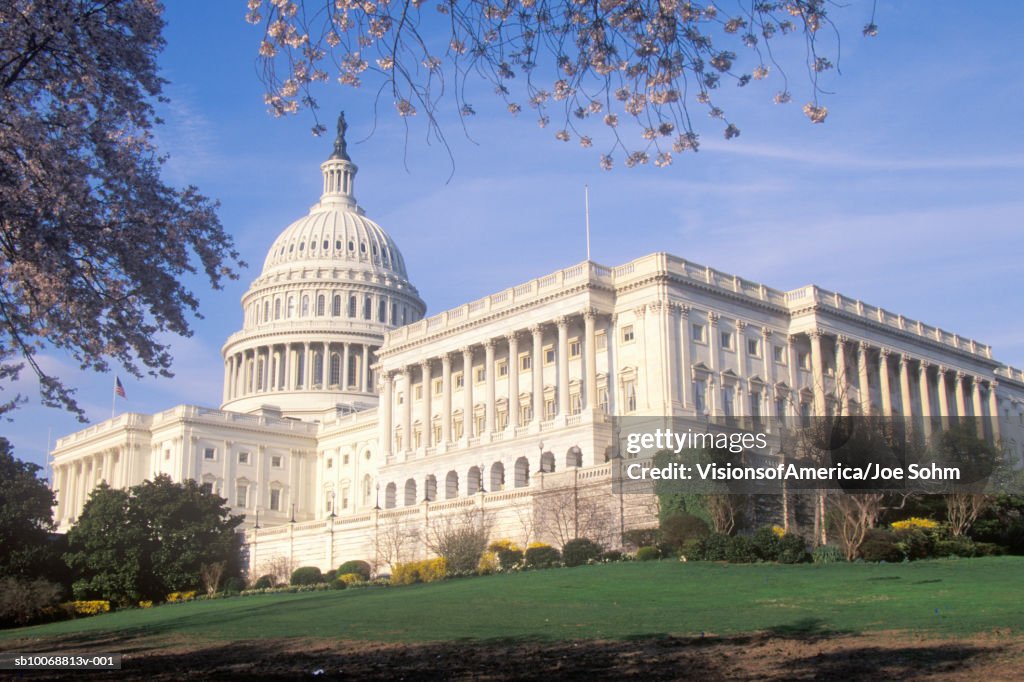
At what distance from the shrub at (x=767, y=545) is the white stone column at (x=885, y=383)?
46.1 metres

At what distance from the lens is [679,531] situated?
1988 inches

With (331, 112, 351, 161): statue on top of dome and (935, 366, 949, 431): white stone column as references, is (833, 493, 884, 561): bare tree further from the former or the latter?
(331, 112, 351, 161): statue on top of dome

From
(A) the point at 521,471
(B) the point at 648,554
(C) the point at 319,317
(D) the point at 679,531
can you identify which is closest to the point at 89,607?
(B) the point at 648,554

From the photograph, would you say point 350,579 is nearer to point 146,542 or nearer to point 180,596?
point 180,596

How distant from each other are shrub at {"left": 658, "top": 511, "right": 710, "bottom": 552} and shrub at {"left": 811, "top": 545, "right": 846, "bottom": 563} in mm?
5153

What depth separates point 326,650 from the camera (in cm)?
2436

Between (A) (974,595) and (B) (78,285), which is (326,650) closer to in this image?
(B) (78,285)

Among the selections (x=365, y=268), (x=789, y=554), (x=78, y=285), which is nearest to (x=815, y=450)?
(x=789, y=554)

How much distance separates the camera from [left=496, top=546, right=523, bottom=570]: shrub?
53.4 m

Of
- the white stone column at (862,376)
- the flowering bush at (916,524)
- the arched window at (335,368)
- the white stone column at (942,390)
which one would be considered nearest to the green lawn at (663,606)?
the flowering bush at (916,524)

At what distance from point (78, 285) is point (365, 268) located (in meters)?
129

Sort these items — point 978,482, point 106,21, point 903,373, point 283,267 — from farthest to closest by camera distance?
1. point 283,267
2. point 903,373
3. point 978,482
4. point 106,21

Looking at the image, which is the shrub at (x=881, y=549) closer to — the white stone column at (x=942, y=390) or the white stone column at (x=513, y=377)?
the white stone column at (x=513, y=377)

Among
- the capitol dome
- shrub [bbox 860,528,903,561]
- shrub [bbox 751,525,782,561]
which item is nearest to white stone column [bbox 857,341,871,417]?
shrub [bbox 860,528,903,561]
